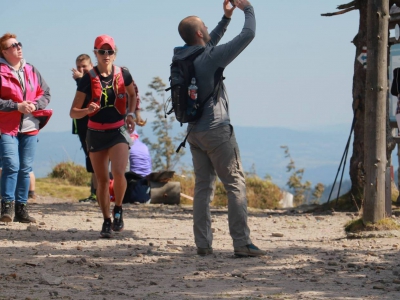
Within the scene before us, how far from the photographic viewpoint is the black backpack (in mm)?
7078

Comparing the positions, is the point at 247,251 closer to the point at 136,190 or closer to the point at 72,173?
the point at 136,190

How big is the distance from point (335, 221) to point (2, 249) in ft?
16.9

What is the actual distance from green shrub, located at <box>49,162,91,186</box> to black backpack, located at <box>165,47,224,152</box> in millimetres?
11269

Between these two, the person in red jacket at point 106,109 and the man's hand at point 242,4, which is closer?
the man's hand at point 242,4

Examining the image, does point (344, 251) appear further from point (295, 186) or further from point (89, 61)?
point (295, 186)

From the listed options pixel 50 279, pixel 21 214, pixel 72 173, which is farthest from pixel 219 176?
pixel 72 173

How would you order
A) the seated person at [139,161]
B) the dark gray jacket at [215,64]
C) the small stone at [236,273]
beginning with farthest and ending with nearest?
the seated person at [139,161] < the dark gray jacket at [215,64] < the small stone at [236,273]

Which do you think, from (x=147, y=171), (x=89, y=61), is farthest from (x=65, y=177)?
(x=89, y=61)

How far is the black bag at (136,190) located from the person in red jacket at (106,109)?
531 cm

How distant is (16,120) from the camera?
9484mm

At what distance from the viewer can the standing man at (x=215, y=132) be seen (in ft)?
23.1

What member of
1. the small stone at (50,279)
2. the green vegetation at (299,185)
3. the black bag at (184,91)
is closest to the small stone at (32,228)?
the small stone at (50,279)

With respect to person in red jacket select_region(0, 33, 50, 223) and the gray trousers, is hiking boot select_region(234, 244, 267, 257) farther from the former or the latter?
person in red jacket select_region(0, 33, 50, 223)

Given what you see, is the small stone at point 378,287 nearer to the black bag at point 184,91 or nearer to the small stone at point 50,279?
the black bag at point 184,91
